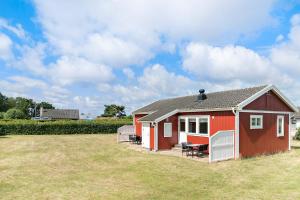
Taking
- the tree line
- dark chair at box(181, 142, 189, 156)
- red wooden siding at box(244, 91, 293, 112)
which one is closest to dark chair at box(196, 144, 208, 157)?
dark chair at box(181, 142, 189, 156)

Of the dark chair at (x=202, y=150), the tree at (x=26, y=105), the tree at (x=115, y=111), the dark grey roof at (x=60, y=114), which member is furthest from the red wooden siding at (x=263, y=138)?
the tree at (x=26, y=105)

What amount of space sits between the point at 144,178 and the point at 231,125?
7.52 meters

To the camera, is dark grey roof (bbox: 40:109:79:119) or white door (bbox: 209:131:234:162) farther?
dark grey roof (bbox: 40:109:79:119)

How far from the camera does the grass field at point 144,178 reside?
894 centimetres

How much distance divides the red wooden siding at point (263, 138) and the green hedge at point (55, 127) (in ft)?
75.3

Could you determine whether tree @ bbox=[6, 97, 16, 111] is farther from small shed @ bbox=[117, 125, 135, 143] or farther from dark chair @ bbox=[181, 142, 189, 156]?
dark chair @ bbox=[181, 142, 189, 156]

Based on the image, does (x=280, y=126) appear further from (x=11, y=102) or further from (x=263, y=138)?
(x=11, y=102)

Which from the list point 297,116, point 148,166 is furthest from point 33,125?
point 297,116

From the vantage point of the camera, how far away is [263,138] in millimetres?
17844

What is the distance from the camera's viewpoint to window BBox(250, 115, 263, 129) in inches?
679

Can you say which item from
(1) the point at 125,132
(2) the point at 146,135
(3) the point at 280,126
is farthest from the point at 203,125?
(1) the point at 125,132

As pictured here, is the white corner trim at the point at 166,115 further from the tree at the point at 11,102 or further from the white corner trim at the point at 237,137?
the tree at the point at 11,102

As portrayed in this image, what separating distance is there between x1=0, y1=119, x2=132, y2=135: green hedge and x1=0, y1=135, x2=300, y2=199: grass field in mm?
18095

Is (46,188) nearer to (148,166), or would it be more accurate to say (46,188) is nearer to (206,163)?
(148,166)
